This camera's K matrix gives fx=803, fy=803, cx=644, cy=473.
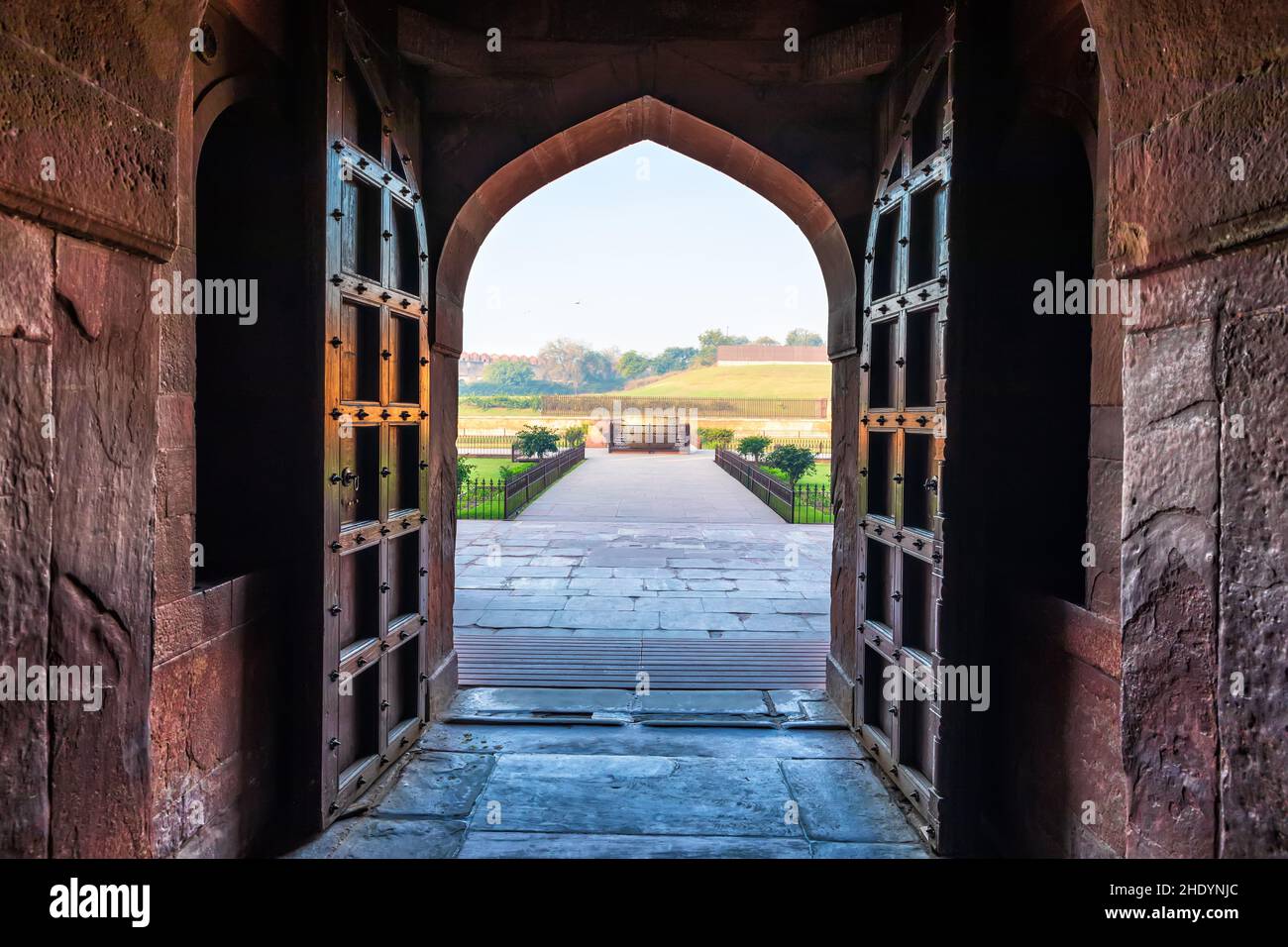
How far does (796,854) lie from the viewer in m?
3.31

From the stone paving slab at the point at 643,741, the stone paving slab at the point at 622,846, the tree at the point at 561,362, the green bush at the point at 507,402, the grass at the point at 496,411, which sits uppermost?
the tree at the point at 561,362

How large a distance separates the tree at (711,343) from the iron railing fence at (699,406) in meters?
38.6

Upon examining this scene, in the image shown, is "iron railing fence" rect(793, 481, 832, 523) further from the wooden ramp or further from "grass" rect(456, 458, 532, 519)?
the wooden ramp

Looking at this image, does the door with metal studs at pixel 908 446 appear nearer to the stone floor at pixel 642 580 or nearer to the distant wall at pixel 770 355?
the stone floor at pixel 642 580

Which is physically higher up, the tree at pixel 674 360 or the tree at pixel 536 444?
the tree at pixel 674 360

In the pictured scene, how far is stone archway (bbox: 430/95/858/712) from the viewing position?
4.73 meters

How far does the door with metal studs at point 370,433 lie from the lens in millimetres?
3363

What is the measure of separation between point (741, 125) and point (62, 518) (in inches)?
166

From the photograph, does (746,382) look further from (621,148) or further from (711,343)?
(621,148)

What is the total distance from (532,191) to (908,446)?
3.03 m

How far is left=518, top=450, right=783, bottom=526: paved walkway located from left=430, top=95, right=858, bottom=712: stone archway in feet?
28.3

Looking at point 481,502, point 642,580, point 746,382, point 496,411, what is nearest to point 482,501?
point 481,502

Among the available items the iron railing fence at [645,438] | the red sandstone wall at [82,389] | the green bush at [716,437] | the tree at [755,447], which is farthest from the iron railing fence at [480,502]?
the iron railing fence at [645,438]

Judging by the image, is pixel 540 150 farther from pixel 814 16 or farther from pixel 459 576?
pixel 459 576
